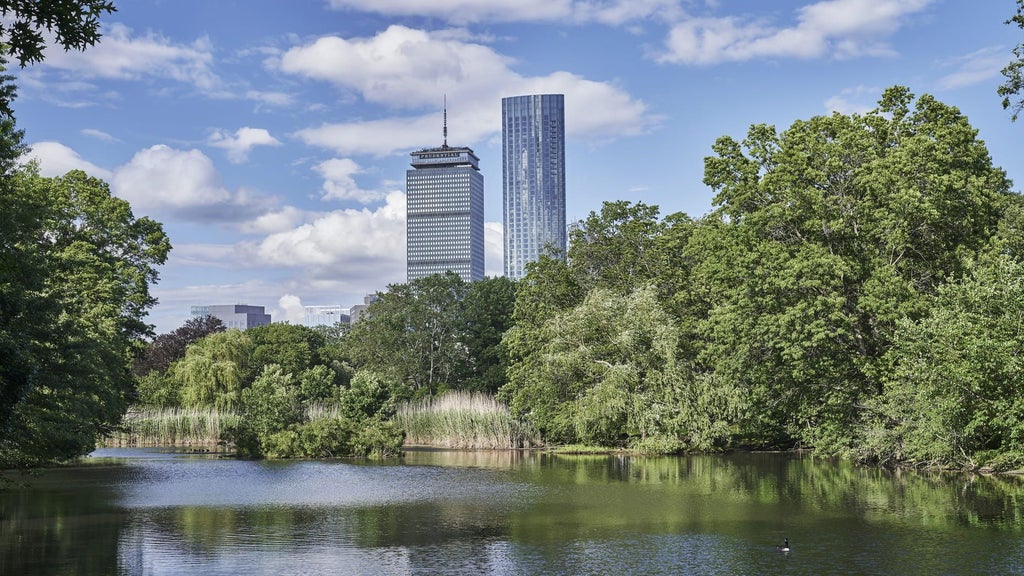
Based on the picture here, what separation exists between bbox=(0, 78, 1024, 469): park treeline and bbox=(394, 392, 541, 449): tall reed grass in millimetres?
751

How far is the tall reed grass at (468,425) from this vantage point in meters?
50.1

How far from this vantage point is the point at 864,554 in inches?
634

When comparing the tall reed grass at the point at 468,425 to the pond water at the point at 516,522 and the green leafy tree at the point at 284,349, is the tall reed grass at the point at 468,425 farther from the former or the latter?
the green leafy tree at the point at 284,349

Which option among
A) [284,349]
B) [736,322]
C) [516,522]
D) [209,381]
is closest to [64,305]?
[516,522]

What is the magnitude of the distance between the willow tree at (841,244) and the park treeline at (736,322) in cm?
10

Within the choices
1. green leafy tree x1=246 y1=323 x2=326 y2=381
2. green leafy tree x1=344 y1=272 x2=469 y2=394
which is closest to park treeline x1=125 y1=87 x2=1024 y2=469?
green leafy tree x1=344 y1=272 x2=469 y2=394

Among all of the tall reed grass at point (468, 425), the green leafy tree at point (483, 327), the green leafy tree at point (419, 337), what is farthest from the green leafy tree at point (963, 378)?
the green leafy tree at point (419, 337)

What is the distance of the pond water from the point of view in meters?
15.7

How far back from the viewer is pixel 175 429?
173 ft

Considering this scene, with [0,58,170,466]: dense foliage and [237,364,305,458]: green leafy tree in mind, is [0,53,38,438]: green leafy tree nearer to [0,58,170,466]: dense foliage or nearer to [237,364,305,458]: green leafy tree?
[0,58,170,466]: dense foliage

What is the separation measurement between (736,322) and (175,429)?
3249 centimetres

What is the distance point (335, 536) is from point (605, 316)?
29.1 meters

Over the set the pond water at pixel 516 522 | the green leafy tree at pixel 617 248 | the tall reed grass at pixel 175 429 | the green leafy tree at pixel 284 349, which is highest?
the green leafy tree at pixel 617 248

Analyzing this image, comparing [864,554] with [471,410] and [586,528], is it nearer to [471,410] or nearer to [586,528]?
[586,528]
